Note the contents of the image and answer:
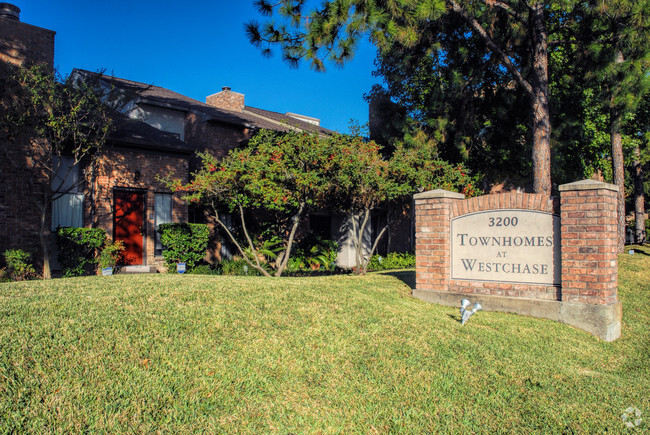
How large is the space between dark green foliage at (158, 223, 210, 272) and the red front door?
835 mm

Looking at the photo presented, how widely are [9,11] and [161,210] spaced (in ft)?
20.9

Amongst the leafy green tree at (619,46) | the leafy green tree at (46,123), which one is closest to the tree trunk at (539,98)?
the leafy green tree at (619,46)

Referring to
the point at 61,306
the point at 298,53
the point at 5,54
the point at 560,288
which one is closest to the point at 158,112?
the point at 5,54

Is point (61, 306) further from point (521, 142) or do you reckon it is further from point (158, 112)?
point (521, 142)

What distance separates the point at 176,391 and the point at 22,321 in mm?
1980

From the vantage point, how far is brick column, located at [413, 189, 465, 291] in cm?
809

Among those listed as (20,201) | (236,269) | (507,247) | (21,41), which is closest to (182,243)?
(236,269)

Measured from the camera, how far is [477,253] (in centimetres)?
787

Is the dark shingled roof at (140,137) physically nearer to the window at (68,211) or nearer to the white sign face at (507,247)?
the window at (68,211)

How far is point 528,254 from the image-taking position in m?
7.44

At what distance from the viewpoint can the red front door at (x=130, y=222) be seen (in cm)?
1384

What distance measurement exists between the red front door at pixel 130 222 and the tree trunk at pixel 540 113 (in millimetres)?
10958

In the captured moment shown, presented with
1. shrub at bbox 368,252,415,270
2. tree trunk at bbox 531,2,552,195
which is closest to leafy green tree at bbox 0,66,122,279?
tree trunk at bbox 531,2,552,195

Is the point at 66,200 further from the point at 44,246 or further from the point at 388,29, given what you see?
the point at 388,29
